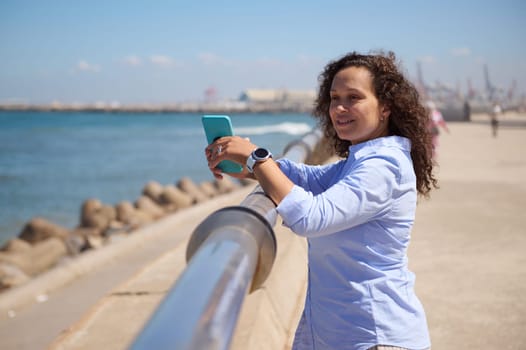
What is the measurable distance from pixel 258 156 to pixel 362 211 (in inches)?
12.2

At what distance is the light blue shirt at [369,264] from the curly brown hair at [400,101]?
111 mm

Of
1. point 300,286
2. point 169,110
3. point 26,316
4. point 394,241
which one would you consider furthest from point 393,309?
point 169,110

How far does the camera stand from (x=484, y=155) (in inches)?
534

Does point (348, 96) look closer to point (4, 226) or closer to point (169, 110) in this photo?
point (4, 226)

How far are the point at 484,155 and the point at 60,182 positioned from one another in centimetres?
2001

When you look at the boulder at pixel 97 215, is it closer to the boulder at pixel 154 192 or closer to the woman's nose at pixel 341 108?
A: the boulder at pixel 154 192

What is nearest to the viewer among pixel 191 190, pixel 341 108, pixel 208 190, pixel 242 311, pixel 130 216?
pixel 341 108

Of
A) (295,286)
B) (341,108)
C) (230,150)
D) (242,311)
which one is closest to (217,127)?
(230,150)

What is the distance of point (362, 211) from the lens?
155 cm

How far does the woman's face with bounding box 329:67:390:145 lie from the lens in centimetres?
177

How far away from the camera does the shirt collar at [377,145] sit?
1695mm

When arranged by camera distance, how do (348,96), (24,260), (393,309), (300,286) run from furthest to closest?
(24,260) → (300,286) → (348,96) → (393,309)

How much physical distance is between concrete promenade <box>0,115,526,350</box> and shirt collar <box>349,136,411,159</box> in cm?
126

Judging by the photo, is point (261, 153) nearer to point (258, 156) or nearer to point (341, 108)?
point (258, 156)
